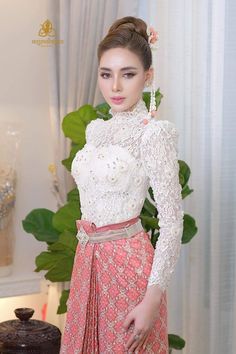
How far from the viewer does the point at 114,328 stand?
1.78 m

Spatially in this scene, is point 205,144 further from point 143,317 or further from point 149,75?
point 143,317

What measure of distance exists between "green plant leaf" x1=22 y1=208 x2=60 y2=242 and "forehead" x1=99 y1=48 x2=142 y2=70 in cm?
132

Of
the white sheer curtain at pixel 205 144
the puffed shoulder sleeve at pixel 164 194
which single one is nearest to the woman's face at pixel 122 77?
the puffed shoulder sleeve at pixel 164 194

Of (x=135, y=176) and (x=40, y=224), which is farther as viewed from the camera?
(x=40, y=224)

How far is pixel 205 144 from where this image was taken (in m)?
2.77

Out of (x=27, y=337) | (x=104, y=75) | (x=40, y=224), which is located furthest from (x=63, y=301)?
(x=104, y=75)

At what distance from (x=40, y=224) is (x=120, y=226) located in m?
1.28

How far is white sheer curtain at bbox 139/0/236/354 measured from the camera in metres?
2.66

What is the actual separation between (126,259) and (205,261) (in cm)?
108

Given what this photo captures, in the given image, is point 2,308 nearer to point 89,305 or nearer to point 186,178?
point 186,178

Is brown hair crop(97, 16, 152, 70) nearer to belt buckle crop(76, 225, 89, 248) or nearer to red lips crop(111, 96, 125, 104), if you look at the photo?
red lips crop(111, 96, 125, 104)

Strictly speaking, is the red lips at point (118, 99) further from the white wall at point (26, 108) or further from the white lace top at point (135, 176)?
the white wall at point (26, 108)

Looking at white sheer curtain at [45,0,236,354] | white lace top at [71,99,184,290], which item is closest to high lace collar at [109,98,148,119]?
white lace top at [71,99,184,290]

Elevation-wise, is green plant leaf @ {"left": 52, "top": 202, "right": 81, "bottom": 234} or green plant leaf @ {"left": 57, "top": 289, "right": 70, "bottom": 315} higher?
green plant leaf @ {"left": 52, "top": 202, "right": 81, "bottom": 234}
